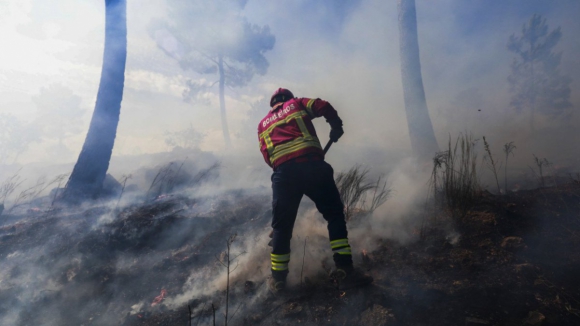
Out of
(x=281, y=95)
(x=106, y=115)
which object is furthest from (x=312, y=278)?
(x=106, y=115)

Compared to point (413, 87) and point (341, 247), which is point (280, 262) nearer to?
point (341, 247)

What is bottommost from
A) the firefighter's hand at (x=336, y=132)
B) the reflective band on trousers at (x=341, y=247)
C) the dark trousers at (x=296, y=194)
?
the reflective band on trousers at (x=341, y=247)

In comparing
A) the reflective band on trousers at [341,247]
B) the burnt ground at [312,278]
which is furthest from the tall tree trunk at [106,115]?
the reflective band on trousers at [341,247]

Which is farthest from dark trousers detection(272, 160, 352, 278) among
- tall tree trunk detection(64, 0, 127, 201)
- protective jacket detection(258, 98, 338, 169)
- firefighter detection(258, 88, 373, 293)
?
tall tree trunk detection(64, 0, 127, 201)

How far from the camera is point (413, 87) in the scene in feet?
25.1

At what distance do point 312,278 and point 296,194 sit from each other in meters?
0.84

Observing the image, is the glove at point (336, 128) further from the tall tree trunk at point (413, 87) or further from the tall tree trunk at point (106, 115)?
Result: the tall tree trunk at point (106, 115)

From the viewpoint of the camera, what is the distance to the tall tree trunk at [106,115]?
A: 6949mm

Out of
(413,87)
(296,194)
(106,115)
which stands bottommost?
(296,194)

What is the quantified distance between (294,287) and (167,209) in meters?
3.49

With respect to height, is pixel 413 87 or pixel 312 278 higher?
pixel 413 87

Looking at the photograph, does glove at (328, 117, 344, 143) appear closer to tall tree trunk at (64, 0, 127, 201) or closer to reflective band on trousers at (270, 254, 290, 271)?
reflective band on trousers at (270, 254, 290, 271)

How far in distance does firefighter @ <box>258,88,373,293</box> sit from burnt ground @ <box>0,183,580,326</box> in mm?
240

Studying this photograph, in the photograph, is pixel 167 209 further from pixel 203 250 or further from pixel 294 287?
pixel 294 287
